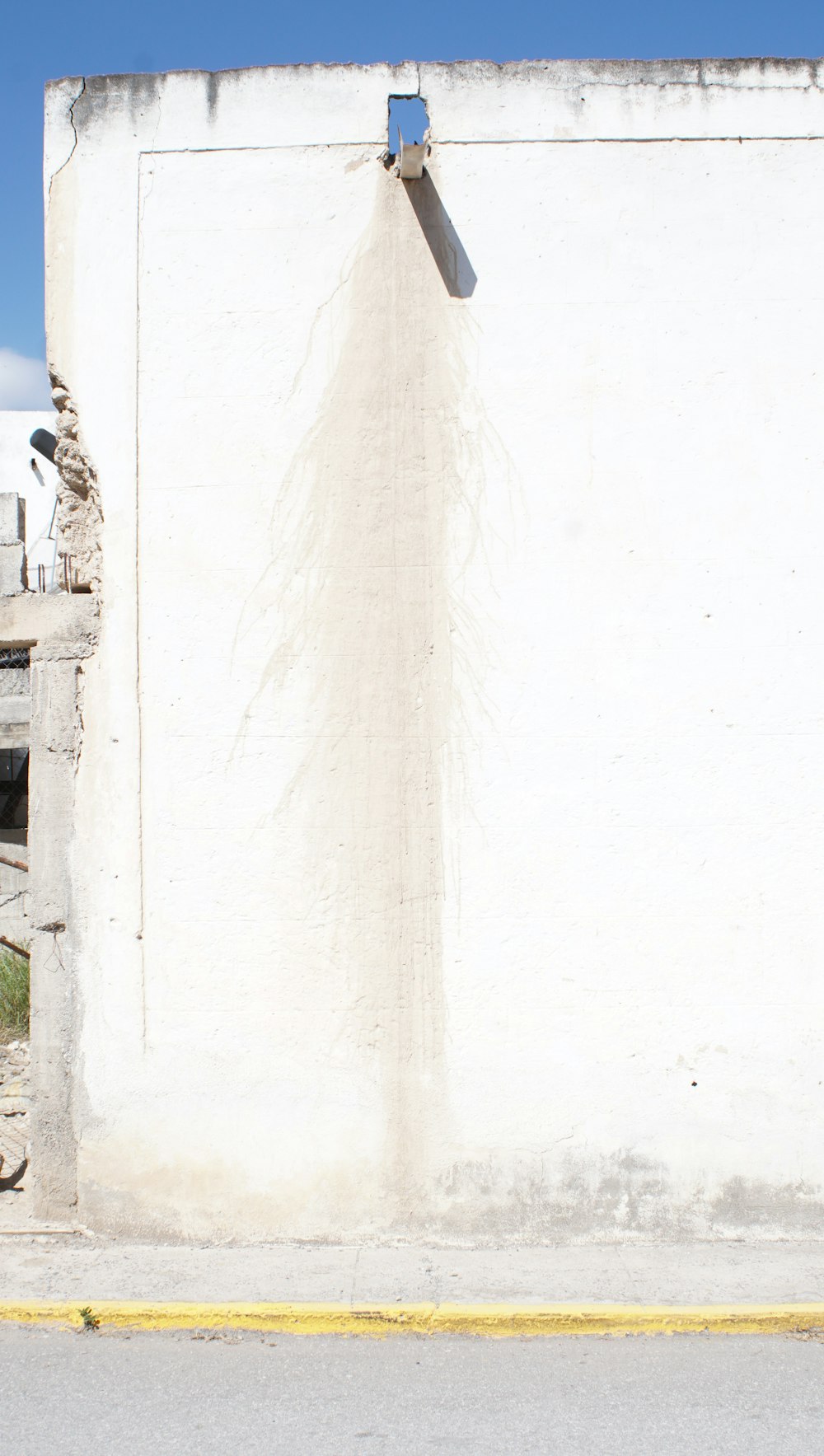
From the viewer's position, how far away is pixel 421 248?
4.31m

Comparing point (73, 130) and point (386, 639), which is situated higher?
point (73, 130)

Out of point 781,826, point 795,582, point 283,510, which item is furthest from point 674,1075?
point 283,510

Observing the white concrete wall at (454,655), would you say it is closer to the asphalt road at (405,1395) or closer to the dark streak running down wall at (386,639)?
the dark streak running down wall at (386,639)

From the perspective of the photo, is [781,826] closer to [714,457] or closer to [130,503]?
[714,457]

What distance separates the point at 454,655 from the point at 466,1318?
8.35ft

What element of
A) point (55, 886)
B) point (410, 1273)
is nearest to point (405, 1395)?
point (410, 1273)

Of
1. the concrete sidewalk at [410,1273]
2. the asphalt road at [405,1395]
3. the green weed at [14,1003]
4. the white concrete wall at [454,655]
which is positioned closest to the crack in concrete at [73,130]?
the white concrete wall at [454,655]

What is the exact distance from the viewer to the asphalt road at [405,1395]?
308 centimetres

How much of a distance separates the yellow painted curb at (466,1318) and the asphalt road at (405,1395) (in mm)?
45

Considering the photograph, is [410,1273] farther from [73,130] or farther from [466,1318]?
[73,130]

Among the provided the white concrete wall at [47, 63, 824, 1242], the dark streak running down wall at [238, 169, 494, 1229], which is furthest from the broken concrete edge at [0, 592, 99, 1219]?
the dark streak running down wall at [238, 169, 494, 1229]

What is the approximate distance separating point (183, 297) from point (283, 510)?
1.03 metres

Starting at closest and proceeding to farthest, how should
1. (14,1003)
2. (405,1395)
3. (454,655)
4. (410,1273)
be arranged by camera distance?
(405,1395) < (410,1273) < (454,655) < (14,1003)

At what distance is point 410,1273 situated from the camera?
397cm
